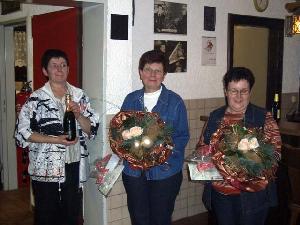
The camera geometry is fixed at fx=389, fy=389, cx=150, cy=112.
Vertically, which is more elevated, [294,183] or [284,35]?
[284,35]

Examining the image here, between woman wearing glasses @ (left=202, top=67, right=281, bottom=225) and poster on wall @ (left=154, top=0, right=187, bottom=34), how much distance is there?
1.35 metres

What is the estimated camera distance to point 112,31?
280 cm

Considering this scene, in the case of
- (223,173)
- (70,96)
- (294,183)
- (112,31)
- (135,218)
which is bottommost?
(135,218)

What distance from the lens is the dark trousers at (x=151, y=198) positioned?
2424 millimetres

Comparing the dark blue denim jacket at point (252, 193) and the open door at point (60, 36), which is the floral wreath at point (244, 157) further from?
the open door at point (60, 36)

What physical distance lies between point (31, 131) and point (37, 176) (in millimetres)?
296

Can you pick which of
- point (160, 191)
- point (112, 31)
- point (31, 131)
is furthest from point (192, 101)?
point (31, 131)

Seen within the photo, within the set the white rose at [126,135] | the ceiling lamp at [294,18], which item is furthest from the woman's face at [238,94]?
the ceiling lamp at [294,18]

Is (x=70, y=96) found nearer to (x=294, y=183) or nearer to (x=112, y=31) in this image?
(x=112, y=31)

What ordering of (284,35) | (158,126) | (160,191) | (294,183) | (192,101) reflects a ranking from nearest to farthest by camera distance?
(158,126) → (160,191) → (294,183) → (192,101) → (284,35)

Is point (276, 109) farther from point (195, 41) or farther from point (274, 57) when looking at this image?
point (195, 41)

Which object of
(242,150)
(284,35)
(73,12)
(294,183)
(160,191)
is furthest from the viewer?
(284,35)

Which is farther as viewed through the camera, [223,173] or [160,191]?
[160,191]

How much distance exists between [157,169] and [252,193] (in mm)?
603
